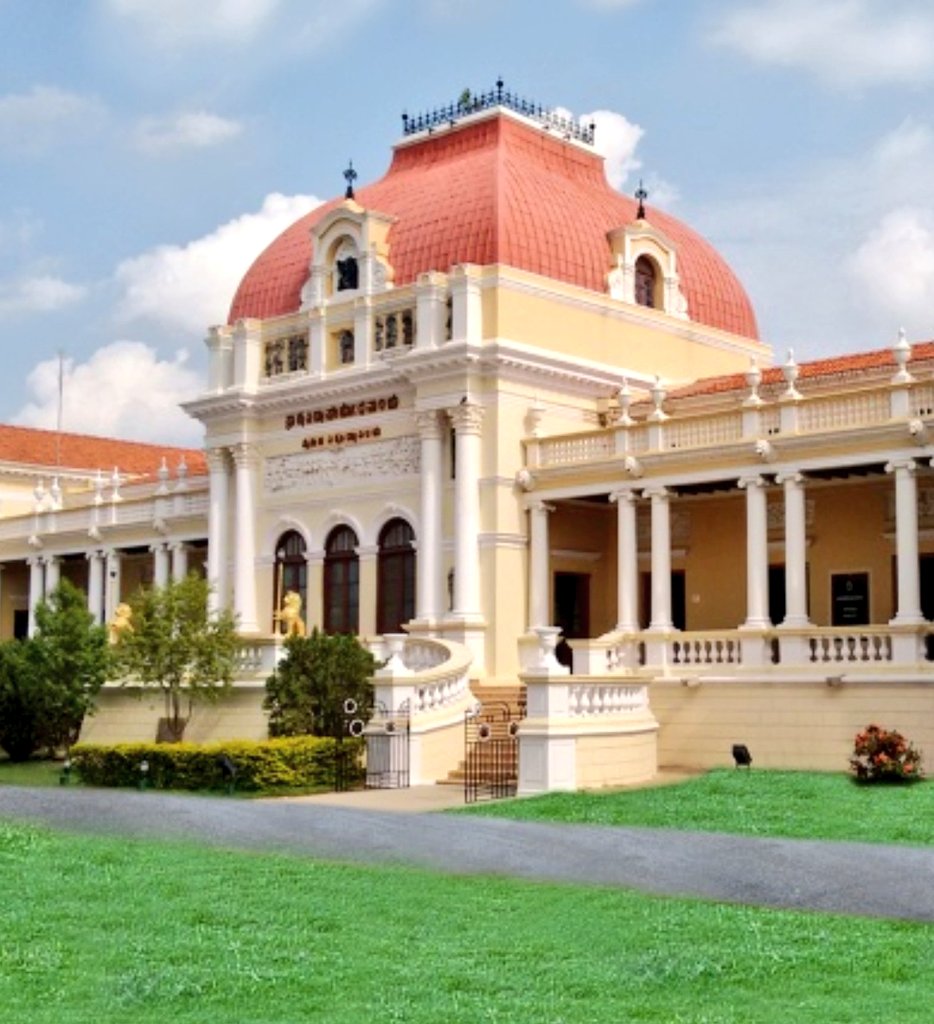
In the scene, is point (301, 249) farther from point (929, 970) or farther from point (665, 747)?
point (929, 970)

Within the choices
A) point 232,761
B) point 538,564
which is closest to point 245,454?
point 538,564

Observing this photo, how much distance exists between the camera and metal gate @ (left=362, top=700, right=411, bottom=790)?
24828 mm

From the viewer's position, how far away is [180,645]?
2975cm

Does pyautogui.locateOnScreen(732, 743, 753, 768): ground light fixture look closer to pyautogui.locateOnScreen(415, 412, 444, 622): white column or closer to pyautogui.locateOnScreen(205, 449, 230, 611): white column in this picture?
pyautogui.locateOnScreen(415, 412, 444, 622): white column

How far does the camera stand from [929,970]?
995cm

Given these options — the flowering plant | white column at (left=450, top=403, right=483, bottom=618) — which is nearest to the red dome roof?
white column at (left=450, top=403, right=483, bottom=618)

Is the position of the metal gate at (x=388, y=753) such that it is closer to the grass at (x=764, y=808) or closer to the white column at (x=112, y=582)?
the grass at (x=764, y=808)

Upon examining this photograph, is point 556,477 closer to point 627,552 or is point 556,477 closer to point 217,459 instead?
point 627,552

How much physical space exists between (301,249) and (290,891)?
90.2 ft

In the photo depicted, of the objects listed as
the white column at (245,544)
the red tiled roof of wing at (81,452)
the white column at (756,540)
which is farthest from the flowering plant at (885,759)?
the red tiled roof of wing at (81,452)

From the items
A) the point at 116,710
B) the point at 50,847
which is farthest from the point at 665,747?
the point at 50,847

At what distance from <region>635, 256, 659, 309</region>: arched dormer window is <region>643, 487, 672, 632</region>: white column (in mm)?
7323

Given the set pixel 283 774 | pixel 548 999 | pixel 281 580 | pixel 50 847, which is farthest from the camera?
pixel 281 580

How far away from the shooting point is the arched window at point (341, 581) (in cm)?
3625
